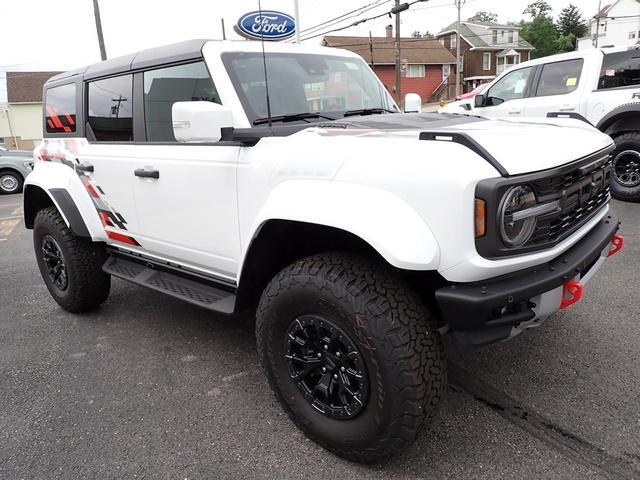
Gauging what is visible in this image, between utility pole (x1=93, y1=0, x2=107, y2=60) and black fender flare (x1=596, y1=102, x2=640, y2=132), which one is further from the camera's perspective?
utility pole (x1=93, y1=0, x2=107, y2=60)

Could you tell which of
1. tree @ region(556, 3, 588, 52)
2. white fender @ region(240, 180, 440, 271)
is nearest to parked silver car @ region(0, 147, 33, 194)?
white fender @ region(240, 180, 440, 271)

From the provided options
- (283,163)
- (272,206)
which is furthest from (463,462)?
(283,163)

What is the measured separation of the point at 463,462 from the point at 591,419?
2.39 ft

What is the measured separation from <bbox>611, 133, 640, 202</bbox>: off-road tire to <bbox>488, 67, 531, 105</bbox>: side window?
1694 mm

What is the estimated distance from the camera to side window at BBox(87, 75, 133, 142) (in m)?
3.46

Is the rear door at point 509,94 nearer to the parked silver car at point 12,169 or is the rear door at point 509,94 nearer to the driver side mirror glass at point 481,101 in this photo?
the driver side mirror glass at point 481,101

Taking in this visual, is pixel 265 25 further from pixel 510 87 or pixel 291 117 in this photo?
pixel 510 87

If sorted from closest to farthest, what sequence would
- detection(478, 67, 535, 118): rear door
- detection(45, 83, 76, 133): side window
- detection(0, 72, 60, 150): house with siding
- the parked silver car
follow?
detection(45, 83, 76, 133): side window
detection(478, 67, 535, 118): rear door
the parked silver car
detection(0, 72, 60, 150): house with siding

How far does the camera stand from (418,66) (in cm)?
4628

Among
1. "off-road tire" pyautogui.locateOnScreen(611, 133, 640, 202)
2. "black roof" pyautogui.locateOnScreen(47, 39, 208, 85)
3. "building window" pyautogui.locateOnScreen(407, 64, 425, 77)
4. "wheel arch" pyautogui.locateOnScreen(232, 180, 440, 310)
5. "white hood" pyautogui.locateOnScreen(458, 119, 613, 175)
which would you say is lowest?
"off-road tire" pyautogui.locateOnScreen(611, 133, 640, 202)

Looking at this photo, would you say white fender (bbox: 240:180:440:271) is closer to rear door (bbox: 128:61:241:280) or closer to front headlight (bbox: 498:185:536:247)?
front headlight (bbox: 498:185:536:247)

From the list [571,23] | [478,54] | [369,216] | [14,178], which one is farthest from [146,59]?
[571,23]

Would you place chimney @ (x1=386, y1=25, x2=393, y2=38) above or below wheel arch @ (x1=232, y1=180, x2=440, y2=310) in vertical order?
above

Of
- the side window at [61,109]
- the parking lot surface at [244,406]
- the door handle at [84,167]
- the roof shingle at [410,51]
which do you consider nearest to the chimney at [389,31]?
the roof shingle at [410,51]
